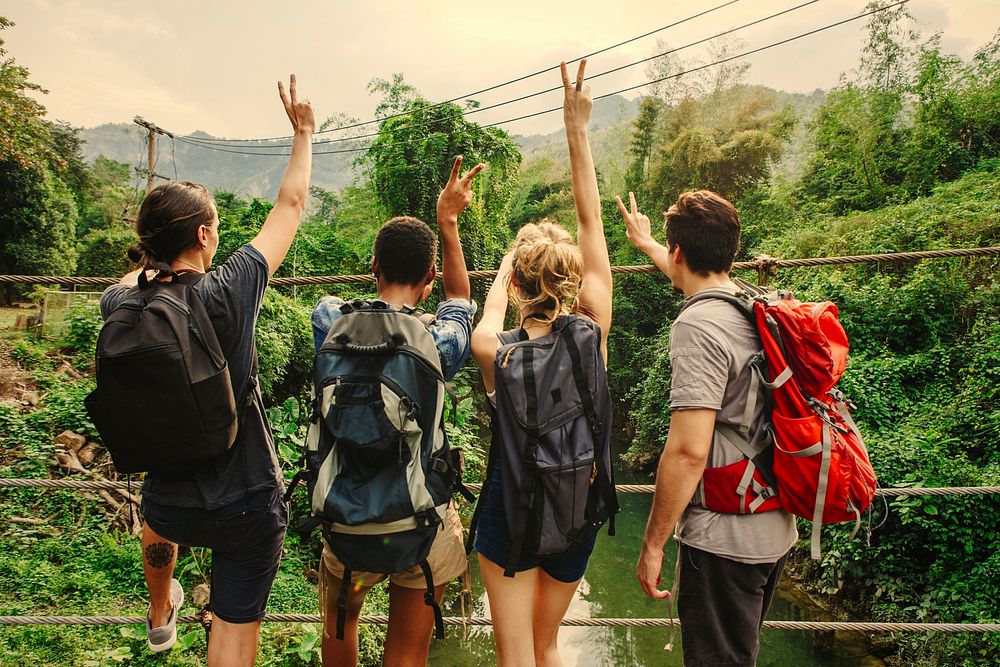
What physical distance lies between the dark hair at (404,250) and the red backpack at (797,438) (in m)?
0.75

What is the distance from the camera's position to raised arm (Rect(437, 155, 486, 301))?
164 centimetres

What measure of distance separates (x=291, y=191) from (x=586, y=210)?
0.78 meters

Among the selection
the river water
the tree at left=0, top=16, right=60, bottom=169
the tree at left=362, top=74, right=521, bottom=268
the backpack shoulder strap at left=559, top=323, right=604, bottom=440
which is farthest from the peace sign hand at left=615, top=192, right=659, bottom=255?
the tree at left=0, top=16, right=60, bottom=169

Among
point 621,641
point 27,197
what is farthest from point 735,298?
point 27,197

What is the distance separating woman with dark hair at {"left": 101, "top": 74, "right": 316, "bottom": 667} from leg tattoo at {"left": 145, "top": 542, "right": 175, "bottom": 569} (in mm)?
229

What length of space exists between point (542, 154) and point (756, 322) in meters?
33.7

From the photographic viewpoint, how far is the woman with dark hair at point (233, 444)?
1.38 metres

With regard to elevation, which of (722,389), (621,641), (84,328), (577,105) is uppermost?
(577,105)

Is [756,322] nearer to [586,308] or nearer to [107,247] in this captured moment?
[586,308]

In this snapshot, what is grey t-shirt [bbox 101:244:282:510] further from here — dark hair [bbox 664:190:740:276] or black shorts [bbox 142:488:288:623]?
dark hair [bbox 664:190:740:276]

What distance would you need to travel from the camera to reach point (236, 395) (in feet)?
4.71

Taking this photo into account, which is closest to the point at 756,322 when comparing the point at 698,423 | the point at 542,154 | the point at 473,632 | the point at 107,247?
the point at 698,423

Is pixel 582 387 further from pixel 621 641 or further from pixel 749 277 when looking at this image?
pixel 749 277

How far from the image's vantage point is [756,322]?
1.44 meters
